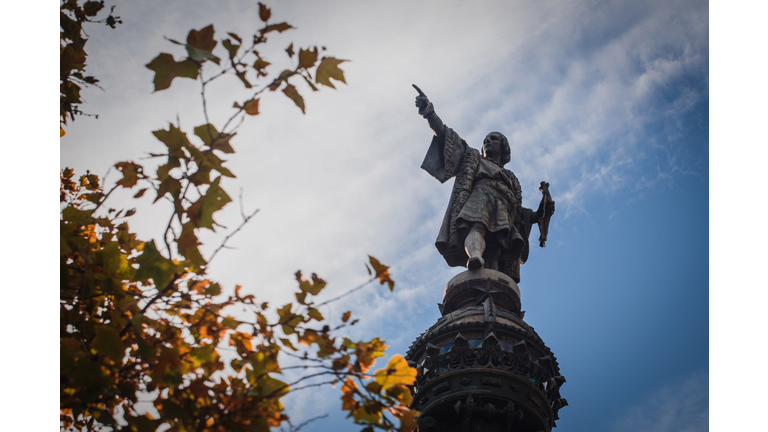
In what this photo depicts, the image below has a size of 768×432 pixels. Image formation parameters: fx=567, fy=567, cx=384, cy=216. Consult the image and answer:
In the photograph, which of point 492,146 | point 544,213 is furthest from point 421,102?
point 544,213

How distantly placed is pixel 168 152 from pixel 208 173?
11.1 inches

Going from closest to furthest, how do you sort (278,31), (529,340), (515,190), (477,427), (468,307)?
(278,31) → (477,427) → (529,340) → (468,307) → (515,190)

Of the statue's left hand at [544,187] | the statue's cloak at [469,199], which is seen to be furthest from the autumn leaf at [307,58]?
the statue's left hand at [544,187]

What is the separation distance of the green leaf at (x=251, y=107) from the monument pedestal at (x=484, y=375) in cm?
396

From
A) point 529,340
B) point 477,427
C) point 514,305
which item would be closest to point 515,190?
point 514,305

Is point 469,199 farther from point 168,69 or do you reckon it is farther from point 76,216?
point 168,69

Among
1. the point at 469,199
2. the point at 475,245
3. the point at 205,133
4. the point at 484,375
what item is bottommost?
the point at 484,375

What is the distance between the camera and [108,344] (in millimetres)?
3053

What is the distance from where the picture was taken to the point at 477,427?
610cm

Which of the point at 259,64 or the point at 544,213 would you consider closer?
the point at 259,64

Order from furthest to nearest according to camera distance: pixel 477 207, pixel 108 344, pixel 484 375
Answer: pixel 477 207 < pixel 484 375 < pixel 108 344

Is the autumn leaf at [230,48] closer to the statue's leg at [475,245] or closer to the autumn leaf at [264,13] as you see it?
the autumn leaf at [264,13]

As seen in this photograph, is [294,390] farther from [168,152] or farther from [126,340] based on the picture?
[168,152]

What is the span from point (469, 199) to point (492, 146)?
162cm
